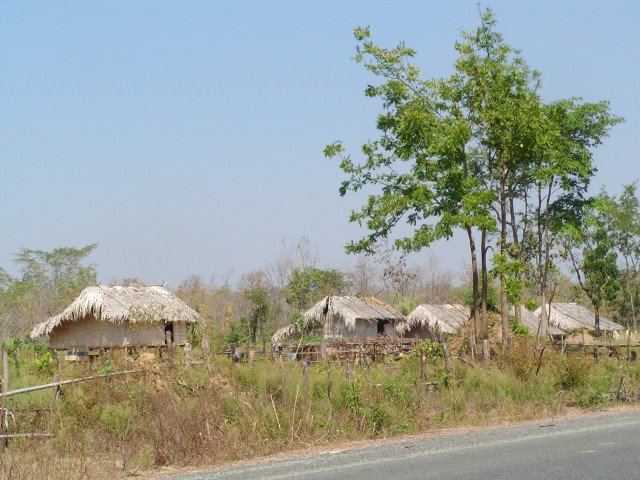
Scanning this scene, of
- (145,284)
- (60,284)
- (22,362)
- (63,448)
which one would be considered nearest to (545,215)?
(145,284)

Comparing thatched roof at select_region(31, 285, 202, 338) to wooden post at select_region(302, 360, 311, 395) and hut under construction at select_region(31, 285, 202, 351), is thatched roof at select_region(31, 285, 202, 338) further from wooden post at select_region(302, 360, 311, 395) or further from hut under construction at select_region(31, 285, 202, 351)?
wooden post at select_region(302, 360, 311, 395)

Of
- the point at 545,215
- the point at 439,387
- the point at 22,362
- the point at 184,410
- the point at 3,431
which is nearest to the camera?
the point at 3,431

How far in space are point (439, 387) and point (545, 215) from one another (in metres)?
20.3

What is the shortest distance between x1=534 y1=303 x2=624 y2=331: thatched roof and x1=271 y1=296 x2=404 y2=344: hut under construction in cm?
Answer: 1788

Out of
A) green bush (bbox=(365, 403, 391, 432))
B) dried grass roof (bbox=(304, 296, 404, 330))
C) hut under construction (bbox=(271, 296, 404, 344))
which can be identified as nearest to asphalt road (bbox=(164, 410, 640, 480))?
green bush (bbox=(365, 403, 391, 432))

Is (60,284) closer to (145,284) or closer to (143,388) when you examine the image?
(145,284)

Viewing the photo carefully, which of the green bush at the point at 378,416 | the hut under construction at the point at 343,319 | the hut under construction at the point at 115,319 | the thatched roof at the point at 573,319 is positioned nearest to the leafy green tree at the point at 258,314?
the hut under construction at the point at 343,319

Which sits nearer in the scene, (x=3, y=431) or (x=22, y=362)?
(x=3, y=431)

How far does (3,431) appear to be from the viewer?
12.2 metres

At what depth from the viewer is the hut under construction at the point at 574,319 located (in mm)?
57272

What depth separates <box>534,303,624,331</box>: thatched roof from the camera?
57281 mm

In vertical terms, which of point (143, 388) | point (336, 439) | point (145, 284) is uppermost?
point (145, 284)

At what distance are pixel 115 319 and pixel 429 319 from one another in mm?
16150

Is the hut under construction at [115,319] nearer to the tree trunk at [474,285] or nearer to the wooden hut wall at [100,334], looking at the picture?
the wooden hut wall at [100,334]
